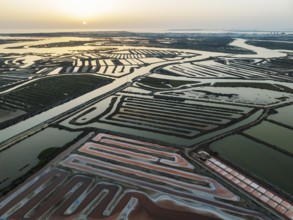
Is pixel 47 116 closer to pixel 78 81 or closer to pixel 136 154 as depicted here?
pixel 136 154

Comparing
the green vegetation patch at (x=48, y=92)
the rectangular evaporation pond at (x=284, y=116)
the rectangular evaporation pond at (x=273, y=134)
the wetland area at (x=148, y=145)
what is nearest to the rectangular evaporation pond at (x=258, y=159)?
the wetland area at (x=148, y=145)

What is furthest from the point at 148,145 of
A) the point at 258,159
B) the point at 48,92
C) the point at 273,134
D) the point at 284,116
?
the point at 48,92

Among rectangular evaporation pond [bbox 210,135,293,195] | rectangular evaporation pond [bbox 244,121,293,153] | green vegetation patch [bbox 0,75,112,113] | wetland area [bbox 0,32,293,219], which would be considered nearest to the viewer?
wetland area [bbox 0,32,293,219]

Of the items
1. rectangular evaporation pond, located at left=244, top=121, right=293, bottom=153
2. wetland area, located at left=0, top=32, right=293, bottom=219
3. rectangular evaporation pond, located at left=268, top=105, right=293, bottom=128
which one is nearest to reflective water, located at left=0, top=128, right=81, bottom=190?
wetland area, located at left=0, top=32, right=293, bottom=219

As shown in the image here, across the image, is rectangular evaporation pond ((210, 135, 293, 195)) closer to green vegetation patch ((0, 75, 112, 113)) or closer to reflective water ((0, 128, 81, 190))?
reflective water ((0, 128, 81, 190))

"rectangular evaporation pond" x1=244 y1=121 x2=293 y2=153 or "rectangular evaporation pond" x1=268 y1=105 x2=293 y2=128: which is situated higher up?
"rectangular evaporation pond" x1=268 y1=105 x2=293 y2=128

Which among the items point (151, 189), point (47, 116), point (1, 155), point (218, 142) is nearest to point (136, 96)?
point (47, 116)
